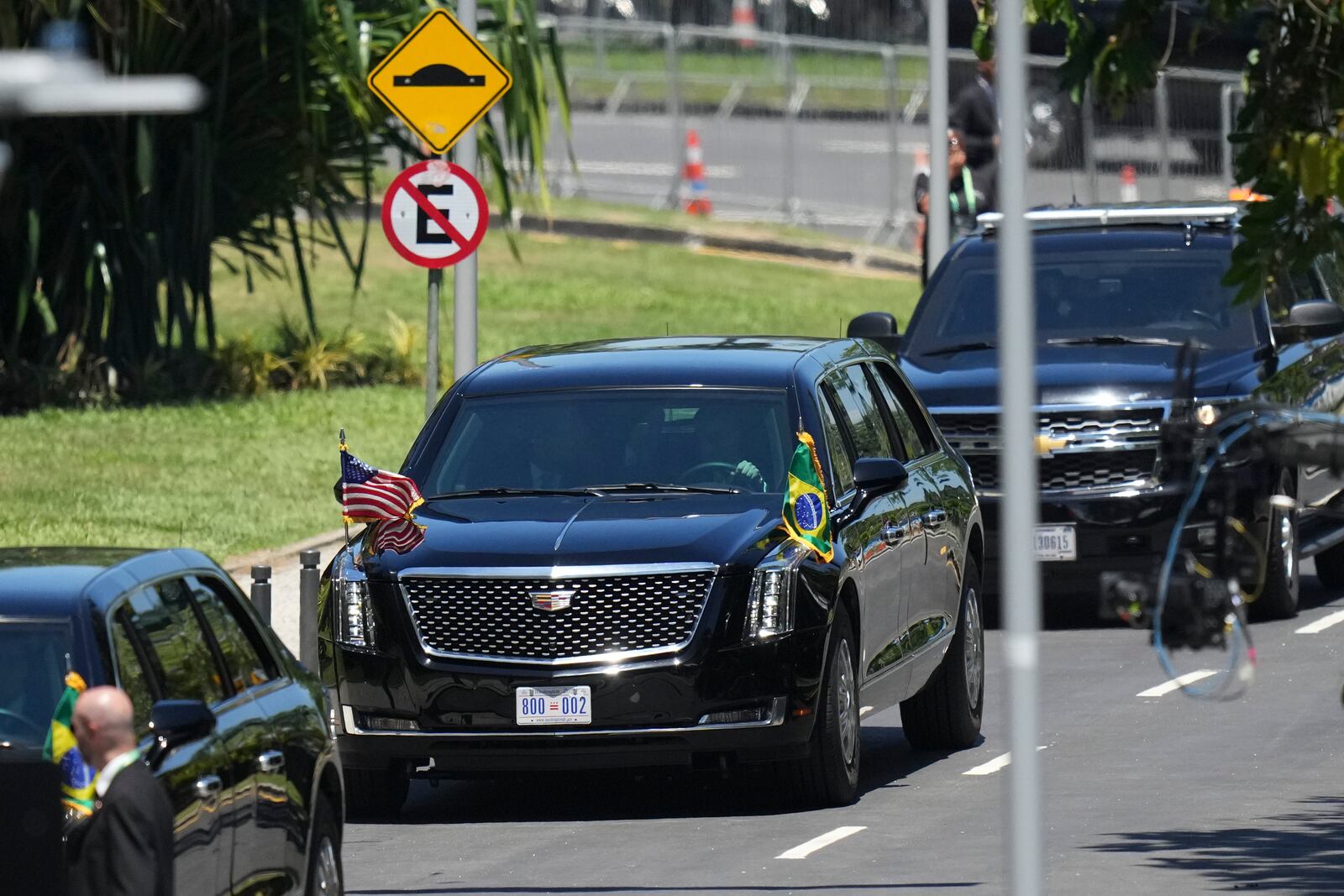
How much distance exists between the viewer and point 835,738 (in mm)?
10984

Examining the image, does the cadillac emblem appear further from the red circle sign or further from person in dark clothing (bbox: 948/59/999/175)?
person in dark clothing (bbox: 948/59/999/175)

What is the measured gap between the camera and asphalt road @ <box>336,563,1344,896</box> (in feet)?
31.9

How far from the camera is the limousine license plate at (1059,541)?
52.2 ft

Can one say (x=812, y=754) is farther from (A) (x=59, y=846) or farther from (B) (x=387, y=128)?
(B) (x=387, y=128)

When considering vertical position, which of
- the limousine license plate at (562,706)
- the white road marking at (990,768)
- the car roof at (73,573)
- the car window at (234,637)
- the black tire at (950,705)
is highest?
the car roof at (73,573)

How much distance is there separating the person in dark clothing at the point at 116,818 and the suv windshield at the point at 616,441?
5.24 m

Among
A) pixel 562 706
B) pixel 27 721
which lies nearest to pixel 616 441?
pixel 562 706

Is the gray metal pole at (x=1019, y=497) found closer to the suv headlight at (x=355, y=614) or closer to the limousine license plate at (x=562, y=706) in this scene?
the limousine license plate at (x=562, y=706)

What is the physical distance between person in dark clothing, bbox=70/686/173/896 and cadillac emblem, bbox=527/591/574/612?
4.26 metres

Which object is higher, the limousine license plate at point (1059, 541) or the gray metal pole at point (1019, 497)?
the gray metal pole at point (1019, 497)

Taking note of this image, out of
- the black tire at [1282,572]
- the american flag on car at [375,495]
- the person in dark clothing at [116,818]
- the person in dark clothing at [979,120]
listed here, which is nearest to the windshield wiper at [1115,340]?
the black tire at [1282,572]

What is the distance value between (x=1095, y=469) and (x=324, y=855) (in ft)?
27.3

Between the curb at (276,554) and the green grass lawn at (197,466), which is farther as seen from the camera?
the green grass lawn at (197,466)

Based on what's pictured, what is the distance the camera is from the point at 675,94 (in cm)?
3884
